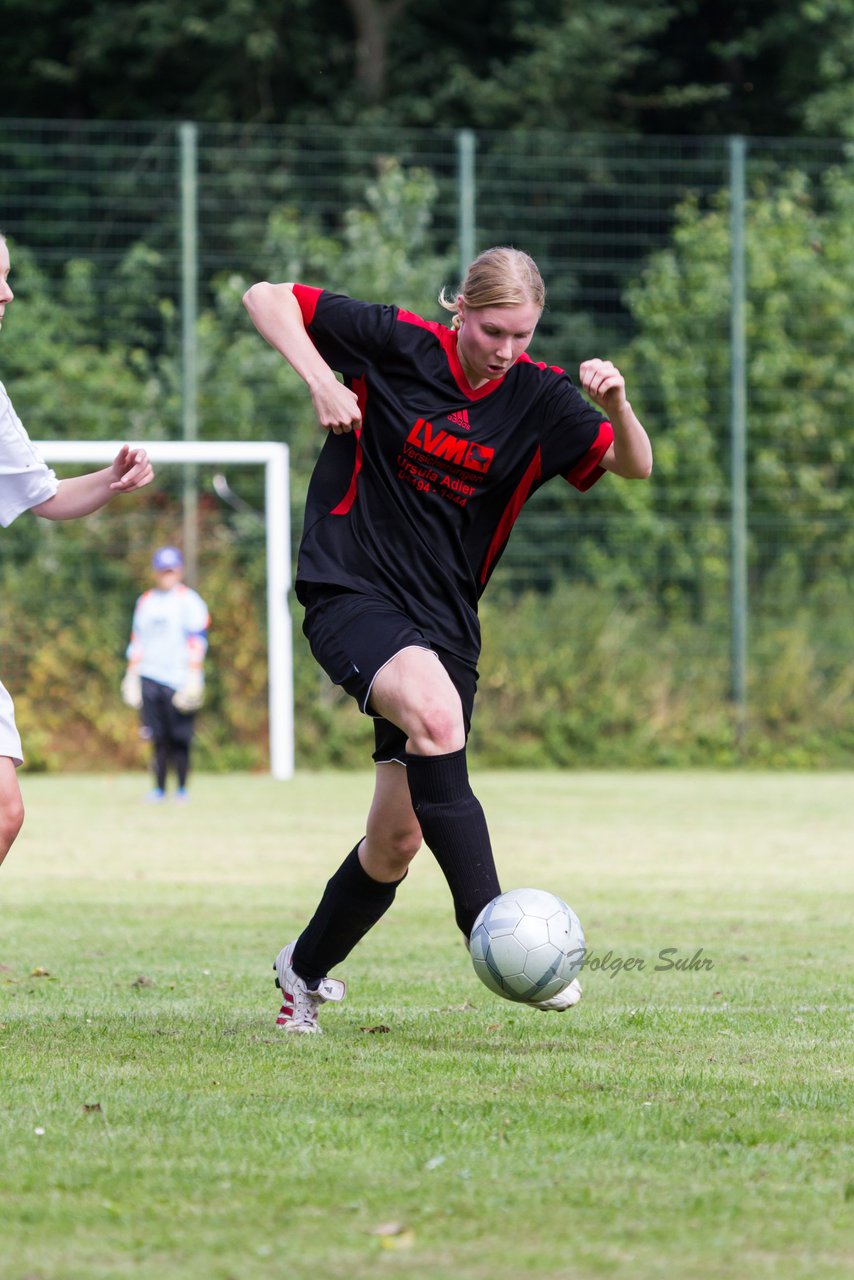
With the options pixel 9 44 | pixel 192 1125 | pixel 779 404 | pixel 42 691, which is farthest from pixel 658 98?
pixel 192 1125

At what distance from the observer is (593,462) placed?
17.1 feet

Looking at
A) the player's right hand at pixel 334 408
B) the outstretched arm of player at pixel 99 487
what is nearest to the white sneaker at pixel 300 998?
the outstretched arm of player at pixel 99 487

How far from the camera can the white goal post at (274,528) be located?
57.4 feet

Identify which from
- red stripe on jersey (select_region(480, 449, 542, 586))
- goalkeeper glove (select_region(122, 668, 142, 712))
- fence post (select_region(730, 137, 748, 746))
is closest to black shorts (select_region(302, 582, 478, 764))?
red stripe on jersey (select_region(480, 449, 542, 586))

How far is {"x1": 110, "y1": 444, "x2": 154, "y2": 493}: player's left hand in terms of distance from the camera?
17.0ft

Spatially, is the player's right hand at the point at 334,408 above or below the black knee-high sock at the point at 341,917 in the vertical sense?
above

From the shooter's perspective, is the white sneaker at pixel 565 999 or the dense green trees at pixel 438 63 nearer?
the white sneaker at pixel 565 999

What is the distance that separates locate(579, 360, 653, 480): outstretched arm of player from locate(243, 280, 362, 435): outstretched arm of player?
24.2 inches

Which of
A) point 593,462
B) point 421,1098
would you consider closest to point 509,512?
point 593,462

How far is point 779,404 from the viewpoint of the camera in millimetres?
21547

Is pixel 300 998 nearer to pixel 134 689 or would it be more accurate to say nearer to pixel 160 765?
pixel 160 765

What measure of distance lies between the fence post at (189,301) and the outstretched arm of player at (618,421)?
50.0ft

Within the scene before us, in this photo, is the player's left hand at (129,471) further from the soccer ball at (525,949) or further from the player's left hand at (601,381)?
the soccer ball at (525,949)

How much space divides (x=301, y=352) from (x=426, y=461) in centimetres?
44
